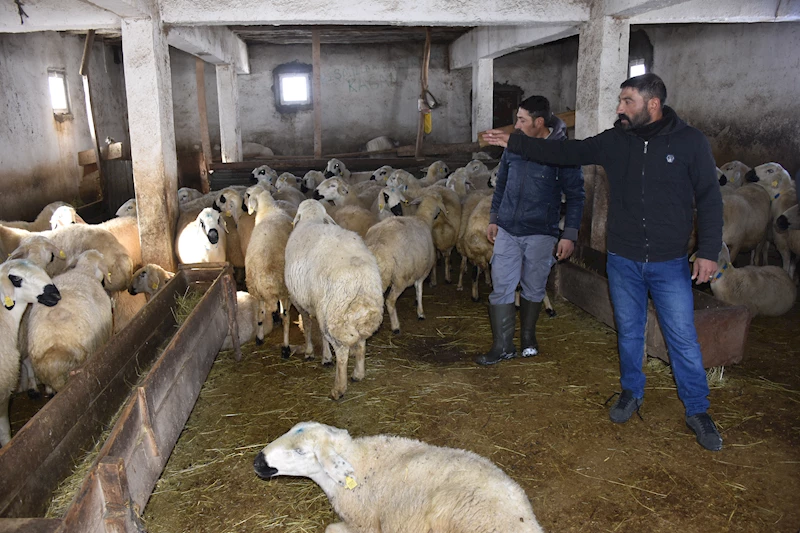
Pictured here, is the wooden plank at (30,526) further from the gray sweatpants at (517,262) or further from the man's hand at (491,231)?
the man's hand at (491,231)

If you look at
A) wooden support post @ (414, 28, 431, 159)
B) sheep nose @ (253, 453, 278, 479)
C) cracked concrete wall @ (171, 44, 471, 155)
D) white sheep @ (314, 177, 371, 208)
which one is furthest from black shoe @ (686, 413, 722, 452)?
cracked concrete wall @ (171, 44, 471, 155)

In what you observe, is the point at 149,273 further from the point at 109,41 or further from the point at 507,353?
the point at 109,41

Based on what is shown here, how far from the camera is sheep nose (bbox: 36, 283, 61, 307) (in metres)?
4.76

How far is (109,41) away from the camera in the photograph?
52.7ft

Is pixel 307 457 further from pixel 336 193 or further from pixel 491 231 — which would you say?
pixel 336 193

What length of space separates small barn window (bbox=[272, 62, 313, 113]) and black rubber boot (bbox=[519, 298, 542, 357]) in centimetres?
1435

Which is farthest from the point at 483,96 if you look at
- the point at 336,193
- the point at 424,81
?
the point at 336,193

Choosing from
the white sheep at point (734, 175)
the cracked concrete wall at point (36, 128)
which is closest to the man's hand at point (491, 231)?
the white sheep at point (734, 175)

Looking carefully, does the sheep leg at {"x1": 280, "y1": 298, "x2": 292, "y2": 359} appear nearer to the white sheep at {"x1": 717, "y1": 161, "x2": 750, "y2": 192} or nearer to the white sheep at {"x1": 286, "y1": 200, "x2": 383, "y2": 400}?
the white sheep at {"x1": 286, "y1": 200, "x2": 383, "y2": 400}

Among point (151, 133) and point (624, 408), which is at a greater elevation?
point (151, 133)

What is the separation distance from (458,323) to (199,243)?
335 cm

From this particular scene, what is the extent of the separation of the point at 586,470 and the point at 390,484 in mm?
1654

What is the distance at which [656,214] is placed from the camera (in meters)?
4.07

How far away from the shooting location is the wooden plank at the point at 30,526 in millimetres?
2232
